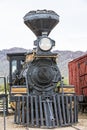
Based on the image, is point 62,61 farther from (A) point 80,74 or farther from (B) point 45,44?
(B) point 45,44

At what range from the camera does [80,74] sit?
55.2ft

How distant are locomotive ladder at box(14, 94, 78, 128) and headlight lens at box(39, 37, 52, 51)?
5.15 ft

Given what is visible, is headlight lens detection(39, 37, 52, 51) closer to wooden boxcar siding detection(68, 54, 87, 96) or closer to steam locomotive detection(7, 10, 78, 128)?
steam locomotive detection(7, 10, 78, 128)

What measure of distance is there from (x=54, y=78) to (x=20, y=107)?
5.55 feet

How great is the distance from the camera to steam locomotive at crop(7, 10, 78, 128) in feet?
38.9

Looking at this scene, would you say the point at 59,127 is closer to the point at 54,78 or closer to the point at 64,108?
the point at 64,108

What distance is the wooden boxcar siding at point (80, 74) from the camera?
52.6 ft

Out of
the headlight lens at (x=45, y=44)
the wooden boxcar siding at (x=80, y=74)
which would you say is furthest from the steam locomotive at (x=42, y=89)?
the wooden boxcar siding at (x=80, y=74)

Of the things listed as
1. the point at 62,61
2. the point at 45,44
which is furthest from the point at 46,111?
the point at 62,61

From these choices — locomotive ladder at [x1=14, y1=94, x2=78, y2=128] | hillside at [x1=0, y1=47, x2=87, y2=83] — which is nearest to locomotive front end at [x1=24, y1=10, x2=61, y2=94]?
locomotive ladder at [x1=14, y1=94, x2=78, y2=128]

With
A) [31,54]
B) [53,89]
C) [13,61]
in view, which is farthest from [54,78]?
[13,61]

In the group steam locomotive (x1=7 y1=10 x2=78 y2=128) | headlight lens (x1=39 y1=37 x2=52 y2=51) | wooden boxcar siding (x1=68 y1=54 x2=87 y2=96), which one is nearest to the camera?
steam locomotive (x1=7 y1=10 x2=78 y2=128)

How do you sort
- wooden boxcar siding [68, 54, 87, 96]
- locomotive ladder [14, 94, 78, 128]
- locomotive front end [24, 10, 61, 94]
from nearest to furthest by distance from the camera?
locomotive ladder [14, 94, 78, 128] → locomotive front end [24, 10, 61, 94] → wooden boxcar siding [68, 54, 87, 96]

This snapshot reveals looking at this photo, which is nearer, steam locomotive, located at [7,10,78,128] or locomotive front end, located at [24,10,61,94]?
steam locomotive, located at [7,10,78,128]
